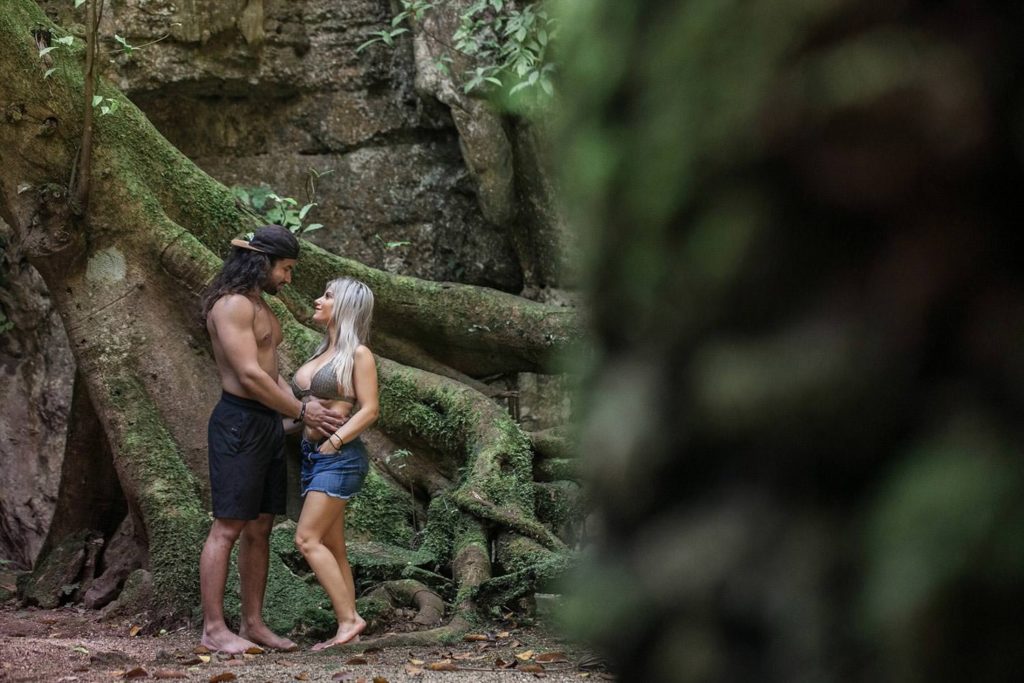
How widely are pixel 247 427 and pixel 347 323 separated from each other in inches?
26.8

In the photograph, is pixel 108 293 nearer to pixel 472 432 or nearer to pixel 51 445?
pixel 472 432

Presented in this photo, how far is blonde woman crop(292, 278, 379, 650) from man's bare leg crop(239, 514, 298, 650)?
23 cm

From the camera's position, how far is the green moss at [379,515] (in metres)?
6.45

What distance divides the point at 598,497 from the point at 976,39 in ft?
0.95

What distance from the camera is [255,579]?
207 inches

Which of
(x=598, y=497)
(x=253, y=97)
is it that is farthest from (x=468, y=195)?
(x=598, y=497)

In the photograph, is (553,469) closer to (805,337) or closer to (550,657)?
(550,657)

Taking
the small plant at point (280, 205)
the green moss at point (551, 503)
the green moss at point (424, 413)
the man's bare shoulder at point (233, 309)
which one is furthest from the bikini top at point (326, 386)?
the small plant at point (280, 205)

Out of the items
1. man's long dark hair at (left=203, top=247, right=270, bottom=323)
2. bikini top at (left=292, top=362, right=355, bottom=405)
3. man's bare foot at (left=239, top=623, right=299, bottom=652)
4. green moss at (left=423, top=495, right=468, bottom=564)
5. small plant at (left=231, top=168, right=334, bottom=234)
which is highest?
small plant at (left=231, top=168, right=334, bottom=234)

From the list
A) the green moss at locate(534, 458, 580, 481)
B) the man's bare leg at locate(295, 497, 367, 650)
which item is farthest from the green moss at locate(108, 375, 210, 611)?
the green moss at locate(534, 458, 580, 481)

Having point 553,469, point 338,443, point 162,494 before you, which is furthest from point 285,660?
point 553,469

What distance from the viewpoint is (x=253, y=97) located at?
9273 mm

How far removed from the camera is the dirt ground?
421 centimetres

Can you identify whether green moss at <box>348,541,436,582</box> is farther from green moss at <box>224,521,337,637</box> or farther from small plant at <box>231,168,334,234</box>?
small plant at <box>231,168,334,234</box>
